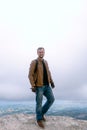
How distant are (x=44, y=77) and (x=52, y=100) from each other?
113 cm

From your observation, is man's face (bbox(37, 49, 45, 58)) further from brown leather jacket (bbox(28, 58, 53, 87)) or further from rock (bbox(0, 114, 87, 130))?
rock (bbox(0, 114, 87, 130))

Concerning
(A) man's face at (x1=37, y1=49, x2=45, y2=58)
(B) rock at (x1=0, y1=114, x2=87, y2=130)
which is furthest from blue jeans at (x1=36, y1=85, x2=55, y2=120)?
(A) man's face at (x1=37, y1=49, x2=45, y2=58)

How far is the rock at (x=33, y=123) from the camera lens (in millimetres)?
18672

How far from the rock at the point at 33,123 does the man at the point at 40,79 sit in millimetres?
1178

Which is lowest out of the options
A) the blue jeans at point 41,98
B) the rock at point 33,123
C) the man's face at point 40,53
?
the rock at point 33,123

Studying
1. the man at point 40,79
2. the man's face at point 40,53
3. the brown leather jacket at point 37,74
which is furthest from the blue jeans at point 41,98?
the man's face at point 40,53

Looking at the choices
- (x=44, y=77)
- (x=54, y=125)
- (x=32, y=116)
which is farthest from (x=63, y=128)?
(x=44, y=77)

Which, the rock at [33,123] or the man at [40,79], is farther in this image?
the rock at [33,123]

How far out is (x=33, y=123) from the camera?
1878cm

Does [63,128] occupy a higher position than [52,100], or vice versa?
[52,100]

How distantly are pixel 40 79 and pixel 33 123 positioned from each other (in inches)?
102

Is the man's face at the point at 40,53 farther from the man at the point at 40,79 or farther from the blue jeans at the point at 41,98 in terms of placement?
the blue jeans at the point at 41,98

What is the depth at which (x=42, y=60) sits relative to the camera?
17.7 metres

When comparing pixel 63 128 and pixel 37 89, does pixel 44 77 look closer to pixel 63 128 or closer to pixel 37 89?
pixel 37 89
